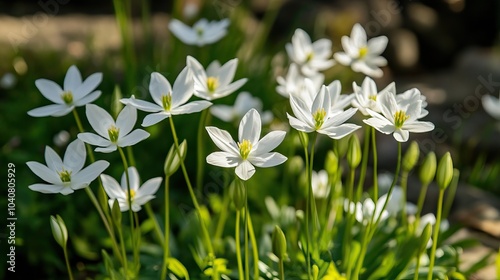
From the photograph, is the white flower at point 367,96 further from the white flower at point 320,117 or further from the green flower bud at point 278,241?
the green flower bud at point 278,241

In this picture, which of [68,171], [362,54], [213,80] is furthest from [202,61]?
[68,171]

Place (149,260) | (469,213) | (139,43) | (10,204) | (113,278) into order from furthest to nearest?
(139,43) < (469,213) < (10,204) < (149,260) < (113,278)

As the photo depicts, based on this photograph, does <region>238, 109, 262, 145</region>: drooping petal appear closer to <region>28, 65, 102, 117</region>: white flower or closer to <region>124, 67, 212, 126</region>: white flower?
<region>124, 67, 212, 126</region>: white flower

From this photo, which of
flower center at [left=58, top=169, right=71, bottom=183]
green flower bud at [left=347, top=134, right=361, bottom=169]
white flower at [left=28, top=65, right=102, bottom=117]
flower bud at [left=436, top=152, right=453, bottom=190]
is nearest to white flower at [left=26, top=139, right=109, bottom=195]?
flower center at [left=58, top=169, right=71, bottom=183]

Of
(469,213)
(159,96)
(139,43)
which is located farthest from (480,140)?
(159,96)

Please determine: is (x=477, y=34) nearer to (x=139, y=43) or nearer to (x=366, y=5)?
(x=366, y=5)

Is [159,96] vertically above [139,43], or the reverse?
[159,96]
